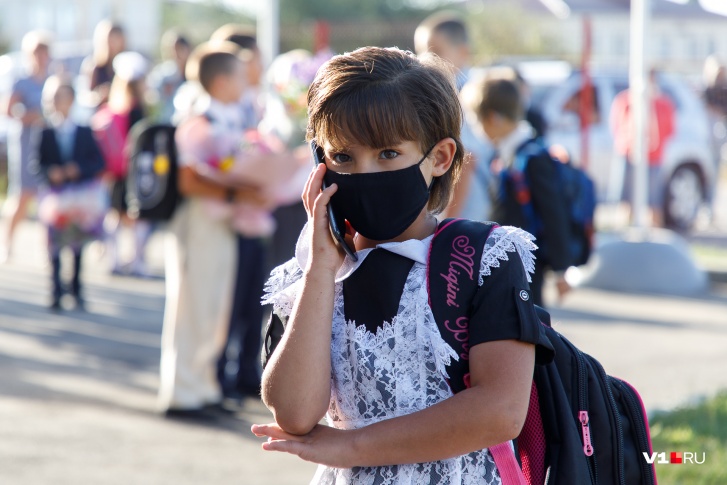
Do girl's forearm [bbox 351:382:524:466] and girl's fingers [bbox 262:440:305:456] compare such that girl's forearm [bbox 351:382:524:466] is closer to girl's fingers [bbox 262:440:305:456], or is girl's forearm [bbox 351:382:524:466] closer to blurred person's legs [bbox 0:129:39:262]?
girl's fingers [bbox 262:440:305:456]

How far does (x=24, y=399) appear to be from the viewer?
6.46 m

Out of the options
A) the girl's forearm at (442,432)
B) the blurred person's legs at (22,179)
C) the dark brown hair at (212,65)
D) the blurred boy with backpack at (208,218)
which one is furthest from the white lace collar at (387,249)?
the blurred person's legs at (22,179)

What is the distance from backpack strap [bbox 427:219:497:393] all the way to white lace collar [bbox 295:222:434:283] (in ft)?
0.08

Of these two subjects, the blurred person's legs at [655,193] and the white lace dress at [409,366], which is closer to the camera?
the white lace dress at [409,366]

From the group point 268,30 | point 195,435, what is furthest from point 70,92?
point 195,435

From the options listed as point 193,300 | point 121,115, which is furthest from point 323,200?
point 121,115

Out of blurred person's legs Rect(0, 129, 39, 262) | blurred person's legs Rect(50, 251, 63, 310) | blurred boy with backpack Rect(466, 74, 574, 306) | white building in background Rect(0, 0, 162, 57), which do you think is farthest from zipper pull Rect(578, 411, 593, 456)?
white building in background Rect(0, 0, 162, 57)

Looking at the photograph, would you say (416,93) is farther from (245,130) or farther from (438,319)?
(245,130)

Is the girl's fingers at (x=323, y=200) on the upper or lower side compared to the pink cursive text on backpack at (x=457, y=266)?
upper

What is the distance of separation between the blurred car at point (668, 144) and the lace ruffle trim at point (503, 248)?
12688 mm

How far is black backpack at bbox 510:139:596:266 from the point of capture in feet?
16.8

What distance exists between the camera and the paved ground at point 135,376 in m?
5.25

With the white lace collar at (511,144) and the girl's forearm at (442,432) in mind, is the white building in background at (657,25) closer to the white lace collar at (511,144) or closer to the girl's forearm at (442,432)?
the white lace collar at (511,144)

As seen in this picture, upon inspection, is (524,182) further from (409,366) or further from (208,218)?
(409,366)
